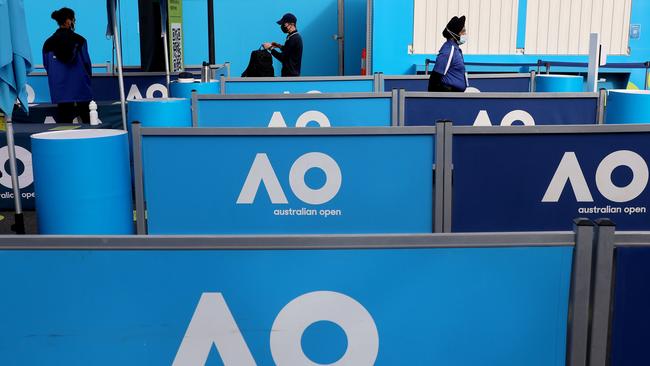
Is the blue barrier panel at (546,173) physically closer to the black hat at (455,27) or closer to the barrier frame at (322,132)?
the barrier frame at (322,132)

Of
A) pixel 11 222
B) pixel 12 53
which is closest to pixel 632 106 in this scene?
pixel 12 53

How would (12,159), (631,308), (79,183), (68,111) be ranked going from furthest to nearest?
(68,111) < (12,159) < (79,183) < (631,308)

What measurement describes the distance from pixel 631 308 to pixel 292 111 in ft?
17.5

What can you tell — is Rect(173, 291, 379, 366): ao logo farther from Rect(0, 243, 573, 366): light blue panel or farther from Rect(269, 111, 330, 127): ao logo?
Rect(269, 111, 330, 127): ao logo

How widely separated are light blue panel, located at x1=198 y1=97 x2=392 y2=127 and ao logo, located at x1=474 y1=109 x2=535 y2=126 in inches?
36.1

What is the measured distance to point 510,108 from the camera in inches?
288

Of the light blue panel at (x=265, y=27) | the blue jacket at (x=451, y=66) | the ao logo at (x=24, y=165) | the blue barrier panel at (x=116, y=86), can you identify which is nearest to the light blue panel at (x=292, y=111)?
the ao logo at (x=24, y=165)

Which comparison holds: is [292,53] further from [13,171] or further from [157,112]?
[13,171]

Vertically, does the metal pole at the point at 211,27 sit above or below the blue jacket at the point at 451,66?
above

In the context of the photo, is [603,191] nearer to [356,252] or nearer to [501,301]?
[501,301]

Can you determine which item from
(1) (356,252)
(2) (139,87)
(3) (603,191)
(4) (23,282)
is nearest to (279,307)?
(1) (356,252)

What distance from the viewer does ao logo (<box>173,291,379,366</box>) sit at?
2.38 metres

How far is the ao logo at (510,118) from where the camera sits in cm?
724

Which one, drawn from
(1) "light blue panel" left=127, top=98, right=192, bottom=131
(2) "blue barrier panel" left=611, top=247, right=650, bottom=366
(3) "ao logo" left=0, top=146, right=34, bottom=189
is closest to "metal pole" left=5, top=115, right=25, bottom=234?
(1) "light blue panel" left=127, top=98, right=192, bottom=131
